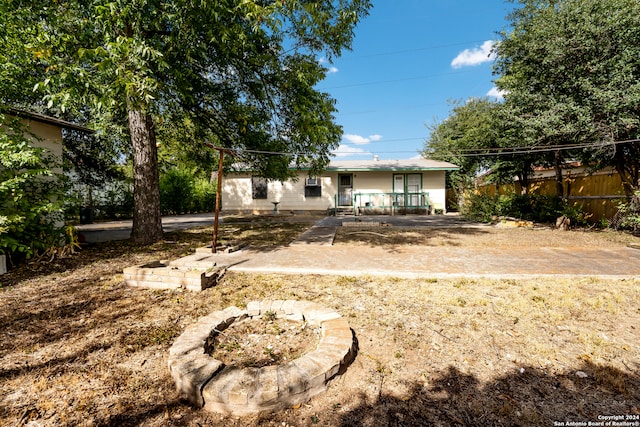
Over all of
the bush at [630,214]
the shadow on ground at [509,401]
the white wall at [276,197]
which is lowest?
the shadow on ground at [509,401]

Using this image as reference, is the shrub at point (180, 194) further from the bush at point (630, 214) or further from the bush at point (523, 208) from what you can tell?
the bush at point (630, 214)

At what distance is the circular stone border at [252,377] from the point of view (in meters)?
1.78

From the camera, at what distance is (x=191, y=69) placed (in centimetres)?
625

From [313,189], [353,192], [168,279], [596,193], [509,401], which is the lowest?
[509,401]

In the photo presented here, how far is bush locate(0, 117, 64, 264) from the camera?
14.5 ft

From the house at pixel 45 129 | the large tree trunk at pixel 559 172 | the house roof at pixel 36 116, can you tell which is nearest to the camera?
the house roof at pixel 36 116

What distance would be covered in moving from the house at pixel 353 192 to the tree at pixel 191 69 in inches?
300

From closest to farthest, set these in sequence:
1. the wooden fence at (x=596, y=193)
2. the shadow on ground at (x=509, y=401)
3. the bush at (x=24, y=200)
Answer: the shadow on ground at (x=509, y=401) < the bush at (x=24, y=200) < the wooden fence at (x=596, y=193)

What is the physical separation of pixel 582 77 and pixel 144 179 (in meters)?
12.2

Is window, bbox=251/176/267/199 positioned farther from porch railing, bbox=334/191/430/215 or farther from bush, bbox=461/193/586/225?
bush, bbox=461/193/586/225

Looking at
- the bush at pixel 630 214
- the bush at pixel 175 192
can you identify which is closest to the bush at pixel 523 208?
the bush at pixel 630 214

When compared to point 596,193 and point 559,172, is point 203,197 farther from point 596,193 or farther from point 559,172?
point 596,193

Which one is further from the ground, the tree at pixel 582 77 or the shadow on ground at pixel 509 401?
Result: the tree at pixel 582 77

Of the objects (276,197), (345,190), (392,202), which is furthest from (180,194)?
(392,202)
